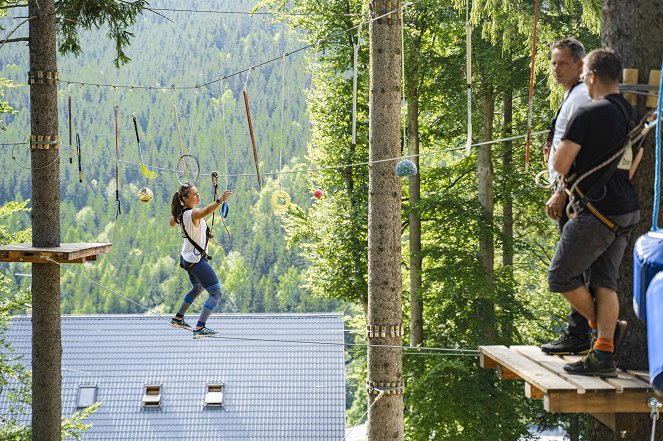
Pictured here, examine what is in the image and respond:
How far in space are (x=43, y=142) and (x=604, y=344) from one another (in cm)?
610

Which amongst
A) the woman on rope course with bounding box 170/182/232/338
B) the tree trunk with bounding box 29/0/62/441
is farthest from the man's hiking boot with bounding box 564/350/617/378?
the tree trunk with bounding box 29/0/62/441

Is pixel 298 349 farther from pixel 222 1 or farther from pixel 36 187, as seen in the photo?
pixel 222 1

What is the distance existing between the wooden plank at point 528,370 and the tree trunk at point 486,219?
981 centimetres

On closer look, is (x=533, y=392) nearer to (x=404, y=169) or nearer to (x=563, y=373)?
(x=563, y=373)

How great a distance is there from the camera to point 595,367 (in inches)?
154

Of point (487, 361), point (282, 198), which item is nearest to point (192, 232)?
point (282, 198)

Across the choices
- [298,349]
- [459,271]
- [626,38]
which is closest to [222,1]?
[298,349]

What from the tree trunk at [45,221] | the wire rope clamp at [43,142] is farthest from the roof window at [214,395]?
the wire rope clamp at [43,142]

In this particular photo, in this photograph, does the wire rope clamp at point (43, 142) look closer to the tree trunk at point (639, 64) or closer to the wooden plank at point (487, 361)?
the wooden plank at point (487, 361)

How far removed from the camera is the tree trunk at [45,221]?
8.39 metres

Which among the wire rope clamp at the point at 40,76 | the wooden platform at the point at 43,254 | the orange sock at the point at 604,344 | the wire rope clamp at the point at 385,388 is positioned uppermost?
the wire rope clamp at the point at 40,76

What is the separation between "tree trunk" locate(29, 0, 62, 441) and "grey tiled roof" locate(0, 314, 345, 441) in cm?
1120

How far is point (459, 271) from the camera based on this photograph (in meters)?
14.4

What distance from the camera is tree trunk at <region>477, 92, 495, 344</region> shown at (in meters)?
14.4
